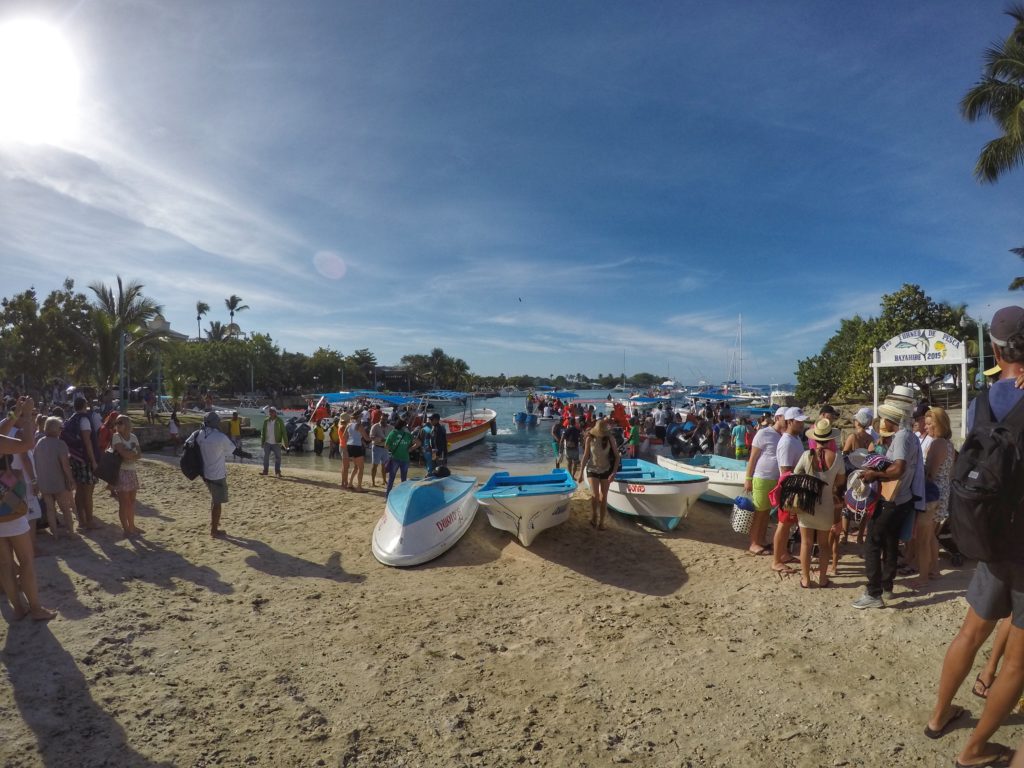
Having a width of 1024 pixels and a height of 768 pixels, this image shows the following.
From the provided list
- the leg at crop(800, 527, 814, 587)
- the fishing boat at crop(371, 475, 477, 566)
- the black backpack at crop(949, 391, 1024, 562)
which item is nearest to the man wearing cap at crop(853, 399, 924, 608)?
the leg at crop(800, 527, 814, 587)

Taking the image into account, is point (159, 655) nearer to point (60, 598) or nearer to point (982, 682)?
point (60, 598)

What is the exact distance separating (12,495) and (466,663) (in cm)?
364

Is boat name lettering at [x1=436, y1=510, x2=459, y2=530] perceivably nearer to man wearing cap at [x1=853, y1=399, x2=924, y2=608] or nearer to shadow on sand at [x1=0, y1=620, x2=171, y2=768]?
shadow on sand at [x1=0, y1=620, x2=171, y2=768]

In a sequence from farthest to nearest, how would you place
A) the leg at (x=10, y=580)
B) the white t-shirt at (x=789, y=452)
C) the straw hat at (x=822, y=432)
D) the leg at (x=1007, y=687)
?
the white t-shirt at (x=789, y=452) < the straw hat at (x=822, y=432) < the leg at (x=10, y=580) < the leg at (x=1007, y=687)

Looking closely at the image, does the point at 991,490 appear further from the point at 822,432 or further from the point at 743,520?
the point at 743,520

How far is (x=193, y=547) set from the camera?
685 cm

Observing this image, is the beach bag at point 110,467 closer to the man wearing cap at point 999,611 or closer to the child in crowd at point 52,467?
the child in crowd at point 52,467

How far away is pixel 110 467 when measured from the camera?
21.9 ft

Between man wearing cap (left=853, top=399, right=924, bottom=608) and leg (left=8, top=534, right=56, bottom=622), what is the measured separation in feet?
22.3

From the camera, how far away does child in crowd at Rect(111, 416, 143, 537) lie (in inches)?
262

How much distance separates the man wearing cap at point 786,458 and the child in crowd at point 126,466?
7.39 m

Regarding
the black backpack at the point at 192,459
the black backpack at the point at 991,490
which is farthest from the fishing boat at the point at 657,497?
the black backpack at the point at 192,459

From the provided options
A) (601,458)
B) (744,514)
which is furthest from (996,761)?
(601,458)

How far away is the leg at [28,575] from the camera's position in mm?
4246
